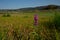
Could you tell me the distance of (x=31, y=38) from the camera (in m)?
1.52

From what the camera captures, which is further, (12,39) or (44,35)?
(44,35)

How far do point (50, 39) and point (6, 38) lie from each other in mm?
332

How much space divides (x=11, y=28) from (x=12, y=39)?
133 millimetres

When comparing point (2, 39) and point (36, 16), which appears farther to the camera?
point (36, 16)

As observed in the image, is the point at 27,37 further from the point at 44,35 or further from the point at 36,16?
the point at 36,16

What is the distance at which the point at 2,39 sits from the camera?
4.80 ft

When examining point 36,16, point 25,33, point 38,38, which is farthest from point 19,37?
point 36,16

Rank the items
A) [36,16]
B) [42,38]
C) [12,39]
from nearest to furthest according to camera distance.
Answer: [12,39] < [42,38] < [36,16]

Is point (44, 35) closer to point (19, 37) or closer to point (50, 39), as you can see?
point (50, 39)

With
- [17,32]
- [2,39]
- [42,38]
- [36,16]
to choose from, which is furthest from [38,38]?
[36,16]

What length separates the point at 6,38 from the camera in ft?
4.81

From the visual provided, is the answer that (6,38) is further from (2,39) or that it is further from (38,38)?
(38,38)

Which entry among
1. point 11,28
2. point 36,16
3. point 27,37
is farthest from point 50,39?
point 36,16

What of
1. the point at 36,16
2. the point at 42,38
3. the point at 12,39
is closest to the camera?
the point at 12,39
